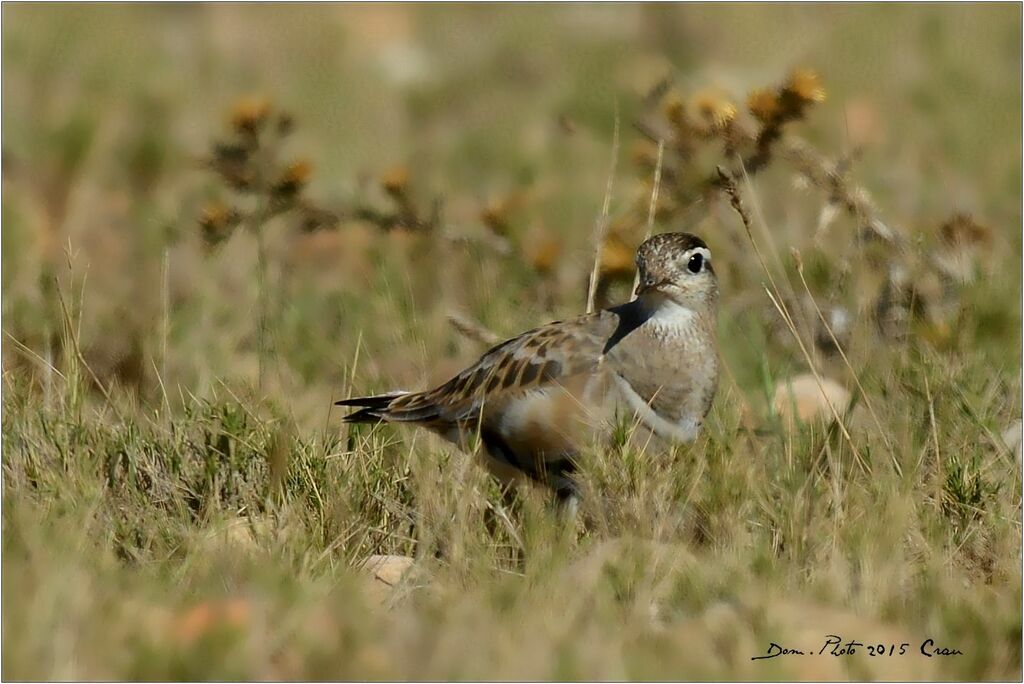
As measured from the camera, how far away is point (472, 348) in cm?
685

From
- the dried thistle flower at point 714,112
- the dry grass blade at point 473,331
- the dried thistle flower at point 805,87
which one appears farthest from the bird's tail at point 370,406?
the dried thistle flower at point 805,87

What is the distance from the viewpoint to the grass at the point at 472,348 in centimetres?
389

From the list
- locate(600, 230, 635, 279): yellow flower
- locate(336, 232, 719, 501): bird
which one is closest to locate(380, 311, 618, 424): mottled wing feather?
locate(336, 232, 719, 501): bird

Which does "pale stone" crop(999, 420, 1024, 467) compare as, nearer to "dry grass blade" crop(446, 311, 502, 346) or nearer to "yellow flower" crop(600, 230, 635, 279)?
"yellow flower" crop(600, 230, 635, 279)

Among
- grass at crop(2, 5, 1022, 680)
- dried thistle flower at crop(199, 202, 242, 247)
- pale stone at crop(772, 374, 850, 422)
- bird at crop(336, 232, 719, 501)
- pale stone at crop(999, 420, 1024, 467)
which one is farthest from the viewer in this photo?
dried thistle flower at crop(199, 202, 242, 247)

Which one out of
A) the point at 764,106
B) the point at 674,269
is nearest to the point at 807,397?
the point at 764,106

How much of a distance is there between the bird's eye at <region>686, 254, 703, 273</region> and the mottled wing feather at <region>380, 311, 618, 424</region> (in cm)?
29

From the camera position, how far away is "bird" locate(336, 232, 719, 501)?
5.00 metres

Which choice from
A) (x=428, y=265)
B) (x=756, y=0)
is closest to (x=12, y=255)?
(x=428, y=265)

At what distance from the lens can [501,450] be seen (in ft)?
16.9

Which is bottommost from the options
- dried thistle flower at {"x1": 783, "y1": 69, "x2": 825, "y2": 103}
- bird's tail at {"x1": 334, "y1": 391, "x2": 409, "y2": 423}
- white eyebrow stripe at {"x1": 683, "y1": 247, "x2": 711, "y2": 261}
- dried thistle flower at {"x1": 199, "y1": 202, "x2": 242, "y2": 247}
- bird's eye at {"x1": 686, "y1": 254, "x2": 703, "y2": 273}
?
bird's tail at {"x1": 334, "y1": 391, "x2": 409, "y2": 423}

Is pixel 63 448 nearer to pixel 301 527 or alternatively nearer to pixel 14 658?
pixel 301 527

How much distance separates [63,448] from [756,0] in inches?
341

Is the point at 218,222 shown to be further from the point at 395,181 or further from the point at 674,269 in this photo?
the point at 674,269
